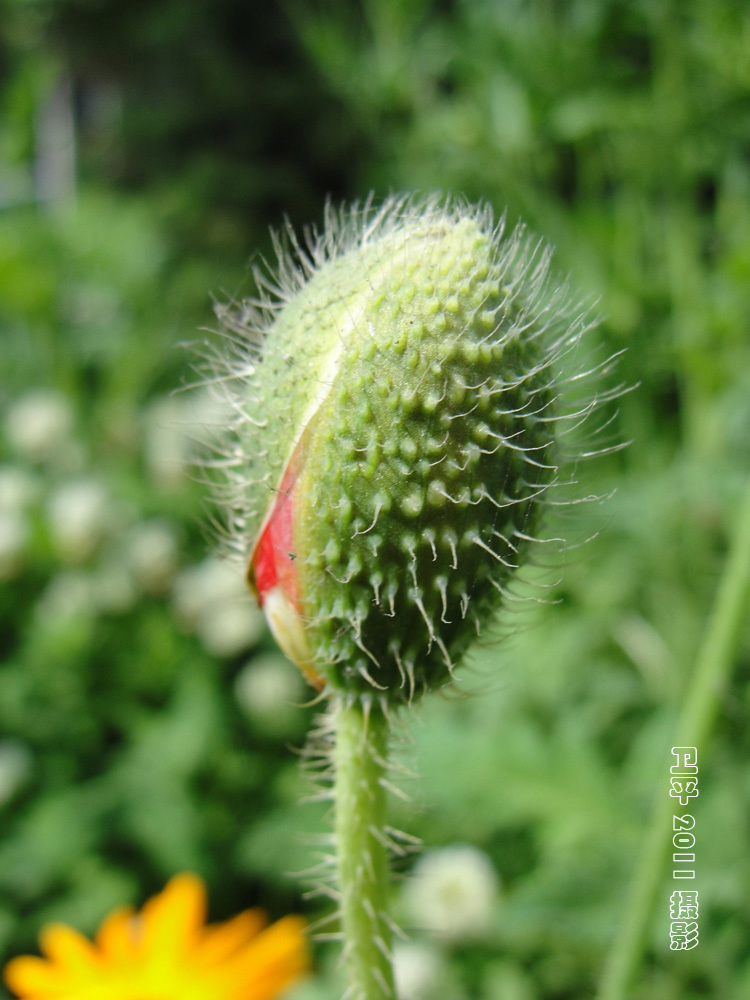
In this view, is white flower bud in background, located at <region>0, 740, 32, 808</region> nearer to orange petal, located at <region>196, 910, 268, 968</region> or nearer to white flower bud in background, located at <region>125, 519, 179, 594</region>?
white flower bud in background, located at <region>125, 519, 179, 594</region>

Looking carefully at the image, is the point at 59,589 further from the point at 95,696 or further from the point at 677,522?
the point at 677,522

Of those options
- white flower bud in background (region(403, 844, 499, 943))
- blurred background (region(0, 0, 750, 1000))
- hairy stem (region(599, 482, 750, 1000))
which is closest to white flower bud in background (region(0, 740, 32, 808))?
blurred background (region(0, 0, 750, 1000))

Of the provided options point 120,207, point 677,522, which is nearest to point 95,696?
point 677,522

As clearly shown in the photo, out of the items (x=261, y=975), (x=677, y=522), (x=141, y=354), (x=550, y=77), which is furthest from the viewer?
(x=141, y=354)

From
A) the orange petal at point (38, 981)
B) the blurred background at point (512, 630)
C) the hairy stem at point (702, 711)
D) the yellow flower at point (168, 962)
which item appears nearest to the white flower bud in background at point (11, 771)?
the blurred background at point (512, 630)

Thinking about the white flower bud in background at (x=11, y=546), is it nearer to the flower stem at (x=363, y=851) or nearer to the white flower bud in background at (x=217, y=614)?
the white flower bud in background at (x=217, y=614)

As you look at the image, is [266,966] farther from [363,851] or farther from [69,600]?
[69,600]
